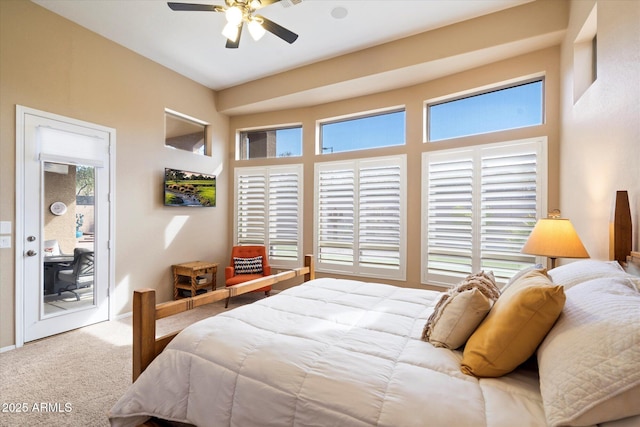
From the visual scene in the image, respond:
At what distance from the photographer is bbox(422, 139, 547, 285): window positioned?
3359 mm

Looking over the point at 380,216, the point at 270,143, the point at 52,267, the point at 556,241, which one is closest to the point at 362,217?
the point at 380,216

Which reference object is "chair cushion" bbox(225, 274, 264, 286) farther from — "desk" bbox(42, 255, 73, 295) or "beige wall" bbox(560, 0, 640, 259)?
"beige wall" bbox(560, 0, 640, 259)

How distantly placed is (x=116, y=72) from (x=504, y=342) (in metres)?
4.89

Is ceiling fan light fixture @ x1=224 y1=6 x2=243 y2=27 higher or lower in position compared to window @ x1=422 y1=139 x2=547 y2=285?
higher

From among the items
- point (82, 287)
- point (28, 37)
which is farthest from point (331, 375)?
point (28, 37)

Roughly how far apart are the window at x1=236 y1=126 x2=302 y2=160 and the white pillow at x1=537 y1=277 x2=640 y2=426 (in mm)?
4433

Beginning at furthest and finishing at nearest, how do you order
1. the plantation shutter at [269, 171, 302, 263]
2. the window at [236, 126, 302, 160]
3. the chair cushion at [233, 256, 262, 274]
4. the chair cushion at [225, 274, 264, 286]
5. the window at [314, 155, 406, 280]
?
the window at [236, 126, 302, 160], the plantation shutter at [269, 171, 302, 263], the chair cushion at [233, 256, 262, 274], the chair cushion at [225, 274, 264, 286], the window at [314, 155, 406, 280]

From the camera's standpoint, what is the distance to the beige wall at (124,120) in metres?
2.97

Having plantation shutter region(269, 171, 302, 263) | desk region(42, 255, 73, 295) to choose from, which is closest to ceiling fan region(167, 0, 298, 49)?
plantation shutter region(269, 171, 302, 263)

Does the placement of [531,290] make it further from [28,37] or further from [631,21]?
[28,37]

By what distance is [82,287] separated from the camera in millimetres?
3568

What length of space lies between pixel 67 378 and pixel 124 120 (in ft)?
9.99

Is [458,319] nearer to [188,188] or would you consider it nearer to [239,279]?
[239,279]

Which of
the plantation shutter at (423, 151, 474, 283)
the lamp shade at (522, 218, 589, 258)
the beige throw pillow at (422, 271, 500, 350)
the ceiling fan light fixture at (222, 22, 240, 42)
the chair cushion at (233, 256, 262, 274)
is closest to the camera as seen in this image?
the beige throw pillow at (422, 271, 500, 350)
